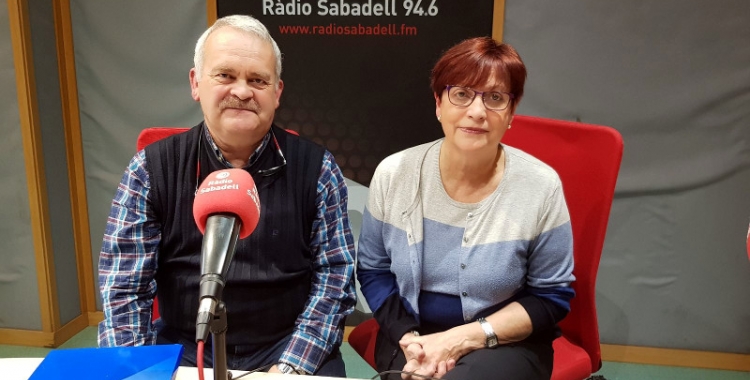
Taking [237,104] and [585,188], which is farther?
[585,188]

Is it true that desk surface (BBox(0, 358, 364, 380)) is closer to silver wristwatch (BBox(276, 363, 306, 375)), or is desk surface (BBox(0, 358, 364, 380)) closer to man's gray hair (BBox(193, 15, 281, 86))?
silver wristwatch (BBox(276, 363, 306, 375))

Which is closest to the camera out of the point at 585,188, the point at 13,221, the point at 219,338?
the point at 219,338

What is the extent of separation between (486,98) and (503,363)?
703mm

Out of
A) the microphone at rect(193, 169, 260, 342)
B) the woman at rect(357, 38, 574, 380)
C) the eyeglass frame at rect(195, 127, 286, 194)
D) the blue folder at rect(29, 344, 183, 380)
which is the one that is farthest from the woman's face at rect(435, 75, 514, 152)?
the blue folder at rect(29, 344, 183, 380)

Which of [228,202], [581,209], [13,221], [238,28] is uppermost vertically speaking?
[238,28]

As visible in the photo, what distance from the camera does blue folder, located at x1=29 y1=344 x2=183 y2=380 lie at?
1052mm

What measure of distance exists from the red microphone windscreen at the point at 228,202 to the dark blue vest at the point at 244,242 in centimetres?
64

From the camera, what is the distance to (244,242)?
5.16ft

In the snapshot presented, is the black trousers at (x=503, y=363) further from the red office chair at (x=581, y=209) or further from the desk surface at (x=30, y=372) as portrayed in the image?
the desk surface at (x=30, y=372)

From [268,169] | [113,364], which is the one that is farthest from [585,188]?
[113,364]

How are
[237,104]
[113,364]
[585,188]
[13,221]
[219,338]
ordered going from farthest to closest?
[13,221]
[585,188]
[237,104]
[113,364]
[219,338]

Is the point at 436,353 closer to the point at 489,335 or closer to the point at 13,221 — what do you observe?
the point at 489,335

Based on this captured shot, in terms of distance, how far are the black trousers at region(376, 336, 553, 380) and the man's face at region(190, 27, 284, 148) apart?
2.49ft

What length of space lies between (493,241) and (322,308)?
51 cm
